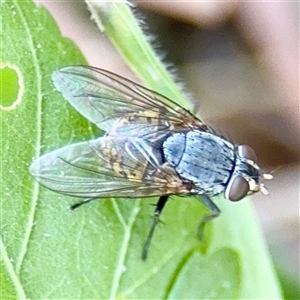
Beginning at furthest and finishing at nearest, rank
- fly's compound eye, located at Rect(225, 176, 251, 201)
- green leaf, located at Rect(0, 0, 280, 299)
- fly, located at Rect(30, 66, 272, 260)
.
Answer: fly's compound eye, located at Rect(225, 176, 251, 201) < fly, located at Rect(30, 66, 272, 260) < green leaf, located at Rect(0, 0, 280, 299)

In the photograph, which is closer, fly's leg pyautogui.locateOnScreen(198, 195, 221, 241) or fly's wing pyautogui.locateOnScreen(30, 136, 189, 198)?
fly's wing pyautogui.locateOnScreen(30, 136, 189, 198)

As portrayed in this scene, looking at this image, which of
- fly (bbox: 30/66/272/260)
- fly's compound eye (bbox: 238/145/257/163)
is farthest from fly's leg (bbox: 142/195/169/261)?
fly's compound eye (bbox: 238/145/257/163)

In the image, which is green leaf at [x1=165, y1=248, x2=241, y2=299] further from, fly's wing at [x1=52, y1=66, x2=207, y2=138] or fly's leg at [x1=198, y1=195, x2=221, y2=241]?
fly's wing at [x1=52, y1=66, x2=207, y2=138]

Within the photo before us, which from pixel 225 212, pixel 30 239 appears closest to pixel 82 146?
pixel 30 239

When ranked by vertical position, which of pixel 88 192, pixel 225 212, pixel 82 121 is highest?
pixel 82 121

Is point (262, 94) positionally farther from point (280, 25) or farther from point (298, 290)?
point (298, 290)

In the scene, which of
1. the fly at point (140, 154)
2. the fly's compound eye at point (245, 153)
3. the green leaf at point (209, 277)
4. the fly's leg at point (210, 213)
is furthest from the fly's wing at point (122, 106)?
the green leaf at point (209, 277)
